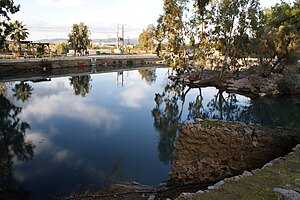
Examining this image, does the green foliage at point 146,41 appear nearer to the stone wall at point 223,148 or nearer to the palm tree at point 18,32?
the palm tree at point 18,32

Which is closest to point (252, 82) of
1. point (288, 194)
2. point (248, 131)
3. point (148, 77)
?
point (148, 77)

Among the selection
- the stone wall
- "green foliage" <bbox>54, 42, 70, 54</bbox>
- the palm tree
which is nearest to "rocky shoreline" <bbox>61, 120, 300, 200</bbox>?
the stone wall

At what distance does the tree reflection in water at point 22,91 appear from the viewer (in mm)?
24513

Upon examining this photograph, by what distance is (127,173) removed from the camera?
1045 cm

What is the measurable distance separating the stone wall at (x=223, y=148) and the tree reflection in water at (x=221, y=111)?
394 centimetres

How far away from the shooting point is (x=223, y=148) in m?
8.36

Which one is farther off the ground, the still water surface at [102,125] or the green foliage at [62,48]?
the green foliage at [62,48]

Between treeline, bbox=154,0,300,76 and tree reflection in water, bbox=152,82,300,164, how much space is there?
6383mm

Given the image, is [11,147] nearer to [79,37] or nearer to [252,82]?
[252,82]

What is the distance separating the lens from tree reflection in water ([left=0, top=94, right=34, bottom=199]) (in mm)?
8680

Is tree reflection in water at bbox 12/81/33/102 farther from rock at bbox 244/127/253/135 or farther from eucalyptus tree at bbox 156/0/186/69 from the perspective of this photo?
rock at bbox 244/127/253/135

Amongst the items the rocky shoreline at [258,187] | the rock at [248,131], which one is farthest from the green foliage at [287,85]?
the rocky shoreline at [258,187]

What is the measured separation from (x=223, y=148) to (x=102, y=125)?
32.6 feet

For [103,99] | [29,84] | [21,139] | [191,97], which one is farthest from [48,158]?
[29,84]
